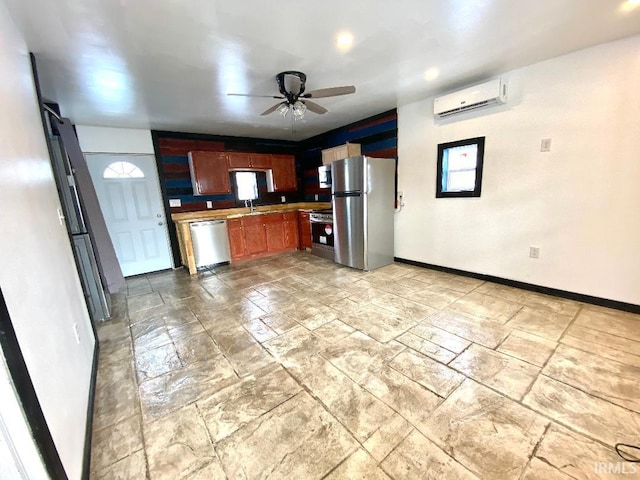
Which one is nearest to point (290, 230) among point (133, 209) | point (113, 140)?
point (133, 209)

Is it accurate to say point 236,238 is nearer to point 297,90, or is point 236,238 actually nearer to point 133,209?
point 133,209

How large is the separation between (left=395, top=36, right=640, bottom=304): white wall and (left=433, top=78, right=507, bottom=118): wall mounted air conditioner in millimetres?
125

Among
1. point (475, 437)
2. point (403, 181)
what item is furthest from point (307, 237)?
point (475, 437)

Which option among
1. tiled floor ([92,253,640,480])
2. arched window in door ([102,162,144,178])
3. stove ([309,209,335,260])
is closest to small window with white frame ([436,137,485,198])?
tiled floor ([92,253,640,480])

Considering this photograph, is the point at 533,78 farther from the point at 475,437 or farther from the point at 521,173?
the point at 475,437

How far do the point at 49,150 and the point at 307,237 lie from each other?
4.08 metres

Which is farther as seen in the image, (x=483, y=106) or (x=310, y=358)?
(x=483, y=106)

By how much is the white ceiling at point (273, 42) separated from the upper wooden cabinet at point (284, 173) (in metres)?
2.51

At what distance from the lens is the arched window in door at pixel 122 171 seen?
13.8ft

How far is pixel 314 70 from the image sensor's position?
2668 mm

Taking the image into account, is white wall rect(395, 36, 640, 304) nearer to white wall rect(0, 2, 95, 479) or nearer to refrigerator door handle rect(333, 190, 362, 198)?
refrigerator door handle rect(333, 190, 362, 198)

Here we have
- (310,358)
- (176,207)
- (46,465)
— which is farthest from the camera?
(176,207)

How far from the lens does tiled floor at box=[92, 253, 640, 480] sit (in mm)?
1297

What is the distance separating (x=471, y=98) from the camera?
3.09 m
